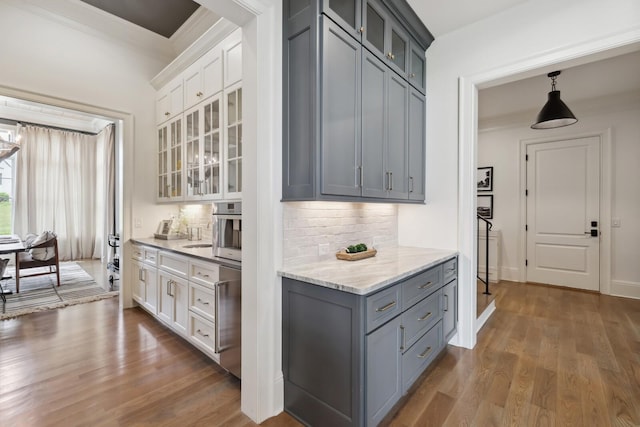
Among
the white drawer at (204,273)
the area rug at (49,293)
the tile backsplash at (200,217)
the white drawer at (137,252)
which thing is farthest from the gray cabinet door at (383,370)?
the area rug at (49,293)

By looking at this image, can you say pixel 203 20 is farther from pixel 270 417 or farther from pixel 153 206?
pixel 270 417

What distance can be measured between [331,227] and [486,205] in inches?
174

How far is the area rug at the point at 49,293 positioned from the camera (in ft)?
12.3

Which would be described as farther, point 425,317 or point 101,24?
point 101,24

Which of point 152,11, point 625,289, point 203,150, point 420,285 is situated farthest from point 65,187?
point 625,289

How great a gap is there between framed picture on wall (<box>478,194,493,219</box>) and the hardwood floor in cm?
239

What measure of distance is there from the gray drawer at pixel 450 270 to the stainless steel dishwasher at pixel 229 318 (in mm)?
1732

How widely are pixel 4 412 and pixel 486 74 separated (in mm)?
4424

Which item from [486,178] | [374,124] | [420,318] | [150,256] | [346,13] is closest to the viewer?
[346,13]

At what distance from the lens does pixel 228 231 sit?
7.55 ft

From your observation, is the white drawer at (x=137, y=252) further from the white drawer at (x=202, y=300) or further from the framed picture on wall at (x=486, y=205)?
the framed picture on wall at (x=486, y=205)

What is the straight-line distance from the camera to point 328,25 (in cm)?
179

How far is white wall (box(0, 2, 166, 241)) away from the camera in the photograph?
10.1ft

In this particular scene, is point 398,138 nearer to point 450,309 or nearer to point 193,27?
point 450,309
